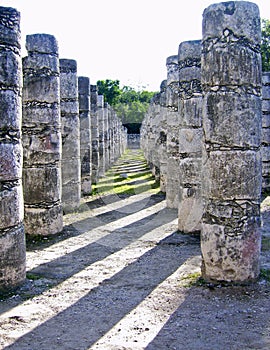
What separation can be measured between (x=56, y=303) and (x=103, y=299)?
1.97 ft

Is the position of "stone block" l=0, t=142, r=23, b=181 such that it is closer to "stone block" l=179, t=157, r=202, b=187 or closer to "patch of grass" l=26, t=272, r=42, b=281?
"patch of grass" l=26, t=272, r=42, b=281

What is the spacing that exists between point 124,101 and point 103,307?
67.6 m

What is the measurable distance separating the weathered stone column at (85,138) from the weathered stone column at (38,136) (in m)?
5.19

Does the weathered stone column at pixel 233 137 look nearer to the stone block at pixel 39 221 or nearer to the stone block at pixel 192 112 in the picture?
the stone block at pixel 192 112

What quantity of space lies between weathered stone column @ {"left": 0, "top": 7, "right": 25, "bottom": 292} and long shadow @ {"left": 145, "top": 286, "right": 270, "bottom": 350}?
7.61 feet

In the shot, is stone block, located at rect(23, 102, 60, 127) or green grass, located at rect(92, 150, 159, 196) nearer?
stone block, located at rect(23, 102, 60, 127)

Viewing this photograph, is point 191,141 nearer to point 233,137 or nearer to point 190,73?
point 190,73

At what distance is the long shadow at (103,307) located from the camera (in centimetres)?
481

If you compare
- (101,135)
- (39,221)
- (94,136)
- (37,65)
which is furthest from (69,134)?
(101,135)

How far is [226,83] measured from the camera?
6.14 meters

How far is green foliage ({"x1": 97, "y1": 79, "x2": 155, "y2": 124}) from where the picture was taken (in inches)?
2303

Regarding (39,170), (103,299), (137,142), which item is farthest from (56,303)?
(137,142)

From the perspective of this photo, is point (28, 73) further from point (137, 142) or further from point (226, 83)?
point (137, 142)

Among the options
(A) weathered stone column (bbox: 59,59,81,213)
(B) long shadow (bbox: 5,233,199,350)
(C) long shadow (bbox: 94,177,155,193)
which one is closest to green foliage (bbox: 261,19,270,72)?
(C) long shadow (bbox: 94,177,155,193)
